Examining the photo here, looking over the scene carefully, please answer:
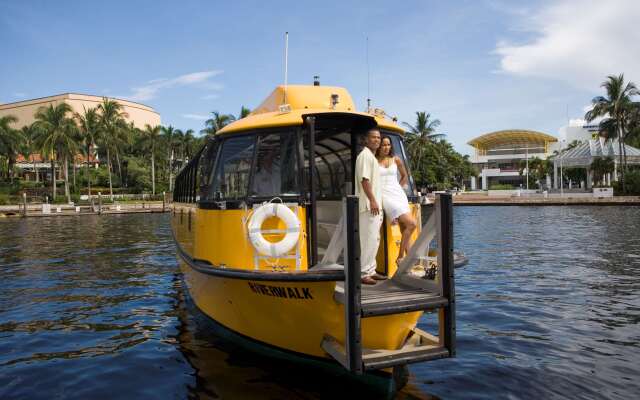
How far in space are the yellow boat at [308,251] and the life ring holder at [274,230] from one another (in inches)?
0.5

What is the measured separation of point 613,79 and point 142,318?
61925 millimetres

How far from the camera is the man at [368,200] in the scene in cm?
529

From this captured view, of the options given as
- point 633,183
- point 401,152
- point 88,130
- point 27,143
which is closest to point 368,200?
point 401,152

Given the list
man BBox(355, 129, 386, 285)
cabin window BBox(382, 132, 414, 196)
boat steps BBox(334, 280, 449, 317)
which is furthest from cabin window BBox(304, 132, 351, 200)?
boat steps BBox(334, 280, 449, 317)

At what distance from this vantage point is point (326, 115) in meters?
6.11

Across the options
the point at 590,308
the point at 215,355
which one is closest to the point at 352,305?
the point at 215,355

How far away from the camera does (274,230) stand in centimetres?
571

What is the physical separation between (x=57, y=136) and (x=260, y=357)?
5866 cm

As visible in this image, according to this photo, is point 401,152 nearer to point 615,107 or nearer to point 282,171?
point 282,171

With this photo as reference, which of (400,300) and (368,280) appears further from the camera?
(368,280)

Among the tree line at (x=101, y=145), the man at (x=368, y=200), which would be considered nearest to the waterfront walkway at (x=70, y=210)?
Result: the tree line at (x=101, y=145)

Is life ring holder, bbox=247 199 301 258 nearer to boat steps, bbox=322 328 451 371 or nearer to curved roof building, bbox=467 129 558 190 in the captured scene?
boat steps, bbox=322 328 451 371

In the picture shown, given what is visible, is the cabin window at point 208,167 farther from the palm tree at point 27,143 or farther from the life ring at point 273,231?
the palm tree at point 27,143

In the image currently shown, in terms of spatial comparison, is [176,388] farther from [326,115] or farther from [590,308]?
[590,308]
